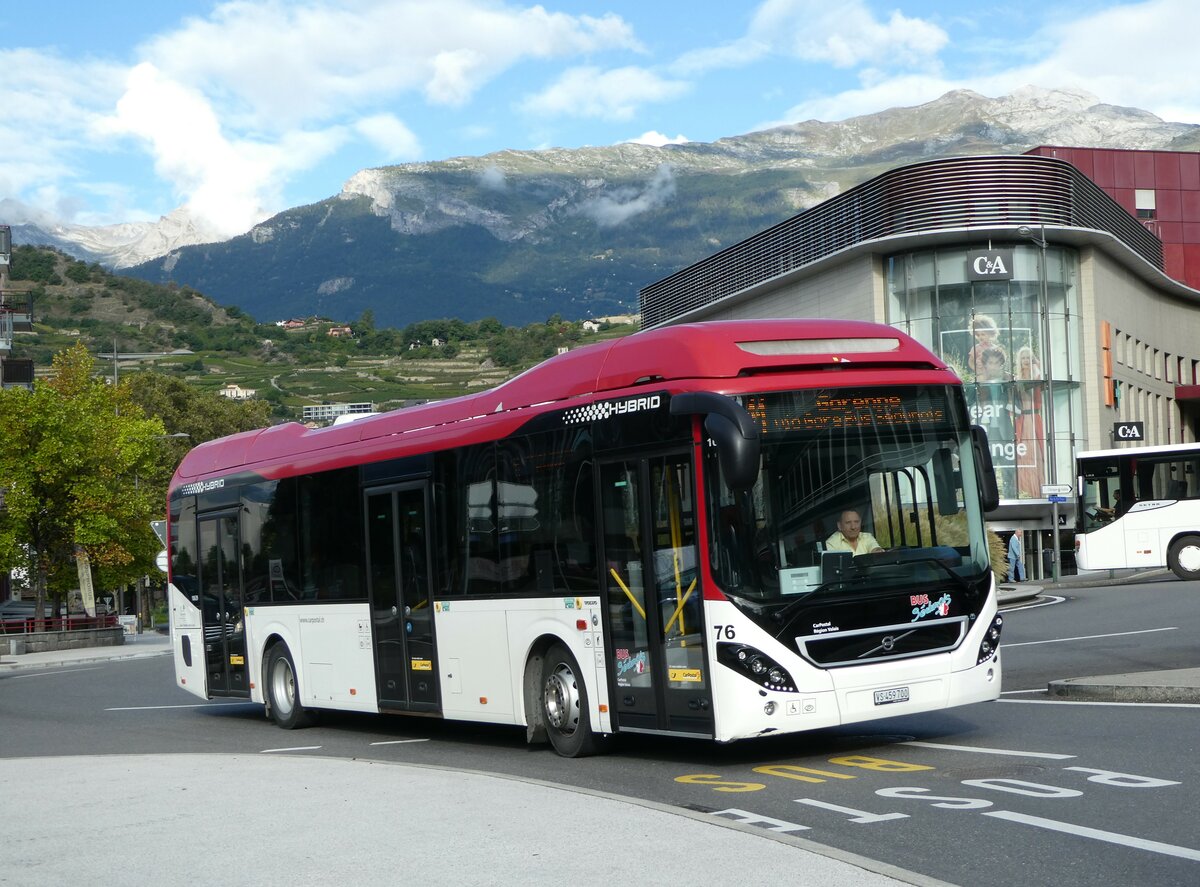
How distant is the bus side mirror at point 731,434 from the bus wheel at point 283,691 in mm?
8184

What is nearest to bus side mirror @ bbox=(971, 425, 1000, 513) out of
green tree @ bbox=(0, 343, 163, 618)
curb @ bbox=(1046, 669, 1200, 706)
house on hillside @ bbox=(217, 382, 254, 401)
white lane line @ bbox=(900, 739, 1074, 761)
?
white lane line @ bbox=(900, 739, 1074, 761)

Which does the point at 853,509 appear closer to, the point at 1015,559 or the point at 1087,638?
the point at 1087,638

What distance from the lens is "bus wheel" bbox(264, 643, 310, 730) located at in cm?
1705

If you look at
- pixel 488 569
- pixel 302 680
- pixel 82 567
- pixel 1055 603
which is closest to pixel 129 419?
pixel 82 567

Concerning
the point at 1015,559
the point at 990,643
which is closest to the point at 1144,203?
the point at 1015,559

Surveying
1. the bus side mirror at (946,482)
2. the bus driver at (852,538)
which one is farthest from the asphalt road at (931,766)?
the bus side mirror at (946,482)

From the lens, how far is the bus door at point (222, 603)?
18219 millimetres

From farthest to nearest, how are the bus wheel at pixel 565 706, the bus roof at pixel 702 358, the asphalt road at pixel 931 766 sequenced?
the bus wheel at pixel 565 706
the bus roof at pixel 702 358
the asphalt road at pixel 931 766

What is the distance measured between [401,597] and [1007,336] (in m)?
43.4

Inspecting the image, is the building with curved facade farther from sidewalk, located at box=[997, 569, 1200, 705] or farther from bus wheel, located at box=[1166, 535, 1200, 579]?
sidewalk, located at box=[997, 569, 1200, 705]

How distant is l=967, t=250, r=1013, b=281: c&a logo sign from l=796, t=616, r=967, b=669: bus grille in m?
44.7

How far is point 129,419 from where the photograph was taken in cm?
6050

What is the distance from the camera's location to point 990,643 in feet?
36.6

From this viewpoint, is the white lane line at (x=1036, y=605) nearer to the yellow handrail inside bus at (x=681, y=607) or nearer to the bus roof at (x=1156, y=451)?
the bus roof at (x=1156, y=451)
